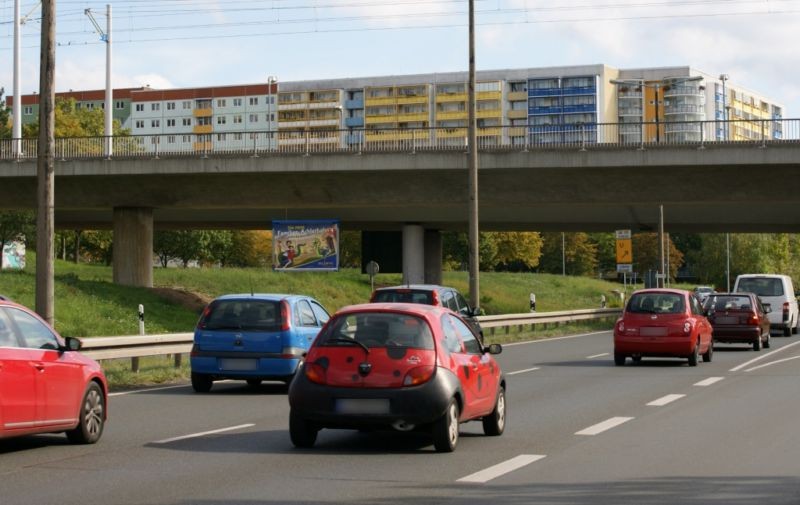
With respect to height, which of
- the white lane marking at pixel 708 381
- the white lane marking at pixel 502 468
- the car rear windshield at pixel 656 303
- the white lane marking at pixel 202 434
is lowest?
the white lane marking at pixel 708 381

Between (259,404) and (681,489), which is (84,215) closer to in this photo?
(259,404)

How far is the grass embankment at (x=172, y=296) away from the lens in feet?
124

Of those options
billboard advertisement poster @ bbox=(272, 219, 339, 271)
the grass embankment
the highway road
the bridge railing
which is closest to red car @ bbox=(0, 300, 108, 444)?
the highway road

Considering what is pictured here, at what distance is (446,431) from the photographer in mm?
11297

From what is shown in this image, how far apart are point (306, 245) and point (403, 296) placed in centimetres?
2585

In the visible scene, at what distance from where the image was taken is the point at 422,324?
11.7 metres

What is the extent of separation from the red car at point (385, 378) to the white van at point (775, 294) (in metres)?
32.4

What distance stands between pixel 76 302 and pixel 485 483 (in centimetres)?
3449

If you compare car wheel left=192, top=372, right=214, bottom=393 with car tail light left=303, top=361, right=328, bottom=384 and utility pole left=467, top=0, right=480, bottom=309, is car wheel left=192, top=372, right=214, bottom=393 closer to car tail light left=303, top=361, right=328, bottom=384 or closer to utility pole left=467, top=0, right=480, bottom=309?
car tail light left=303, top=361, right=328, bottom=384

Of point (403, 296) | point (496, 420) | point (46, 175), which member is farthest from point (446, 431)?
point (403, 296)

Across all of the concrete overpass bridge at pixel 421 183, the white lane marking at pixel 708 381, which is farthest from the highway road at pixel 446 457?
the concrete overpass bridge at pixel 421 183

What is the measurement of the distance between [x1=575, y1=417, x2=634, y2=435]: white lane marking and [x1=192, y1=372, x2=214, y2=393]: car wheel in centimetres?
646

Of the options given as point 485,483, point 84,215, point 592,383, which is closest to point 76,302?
point 84,215

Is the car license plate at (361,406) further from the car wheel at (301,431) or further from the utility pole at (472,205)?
the utility pole at (472,205)
